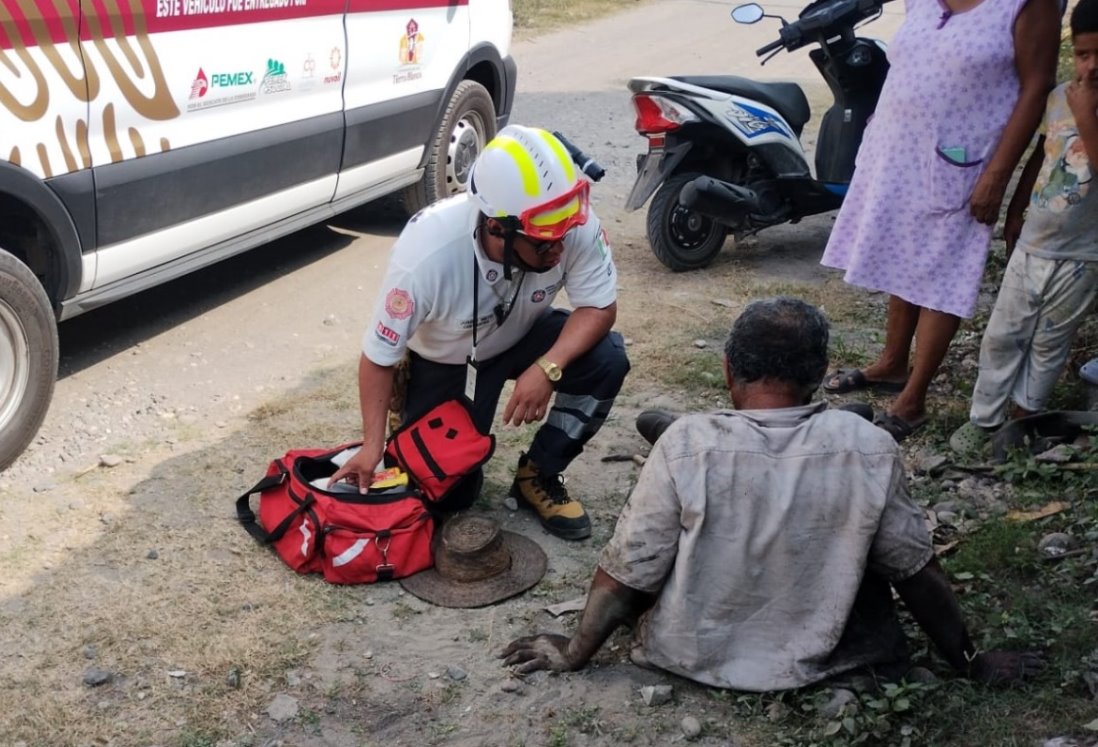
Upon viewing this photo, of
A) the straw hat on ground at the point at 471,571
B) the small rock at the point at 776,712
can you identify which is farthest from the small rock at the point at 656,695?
the straw hat on ground at the point at 471,571

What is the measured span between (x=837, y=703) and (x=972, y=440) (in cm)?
175

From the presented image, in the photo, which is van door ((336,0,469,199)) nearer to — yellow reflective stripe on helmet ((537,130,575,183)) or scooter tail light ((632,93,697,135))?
scooter tail light ((632,93,697,135))

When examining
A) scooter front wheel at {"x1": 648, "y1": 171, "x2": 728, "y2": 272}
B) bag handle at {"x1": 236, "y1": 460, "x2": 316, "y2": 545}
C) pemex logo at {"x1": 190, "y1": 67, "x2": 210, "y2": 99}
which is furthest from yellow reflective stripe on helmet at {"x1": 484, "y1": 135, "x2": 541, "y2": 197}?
scooter front wheel at {"x1": 648, "y1": 171, "x2": 728, "y2": 272}

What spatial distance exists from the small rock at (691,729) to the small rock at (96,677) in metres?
1.50

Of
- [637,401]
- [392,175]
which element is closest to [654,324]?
[637,401]

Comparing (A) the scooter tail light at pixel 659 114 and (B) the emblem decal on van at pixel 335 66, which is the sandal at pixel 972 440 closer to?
(A) the scooter tail light at pixel 659 114

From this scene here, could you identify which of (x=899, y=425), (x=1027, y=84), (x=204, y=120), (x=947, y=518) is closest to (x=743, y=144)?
(x=899, y=425)

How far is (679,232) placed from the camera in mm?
6699

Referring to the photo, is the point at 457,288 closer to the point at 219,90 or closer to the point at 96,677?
the point at 96,677

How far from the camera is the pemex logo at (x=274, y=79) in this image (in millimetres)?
5402

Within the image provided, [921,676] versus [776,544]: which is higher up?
[776,544]

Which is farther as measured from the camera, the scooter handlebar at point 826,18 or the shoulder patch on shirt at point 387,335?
the scooter handlebar at point 826,18

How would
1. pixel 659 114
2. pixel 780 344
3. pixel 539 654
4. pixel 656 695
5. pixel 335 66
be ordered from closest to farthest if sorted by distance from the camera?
1. pixel 780 344
2. pixel 656 695
3. pixel 539 654
4. pixel 335 66
5. pixel 659 114

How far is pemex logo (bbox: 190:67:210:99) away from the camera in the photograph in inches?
196
